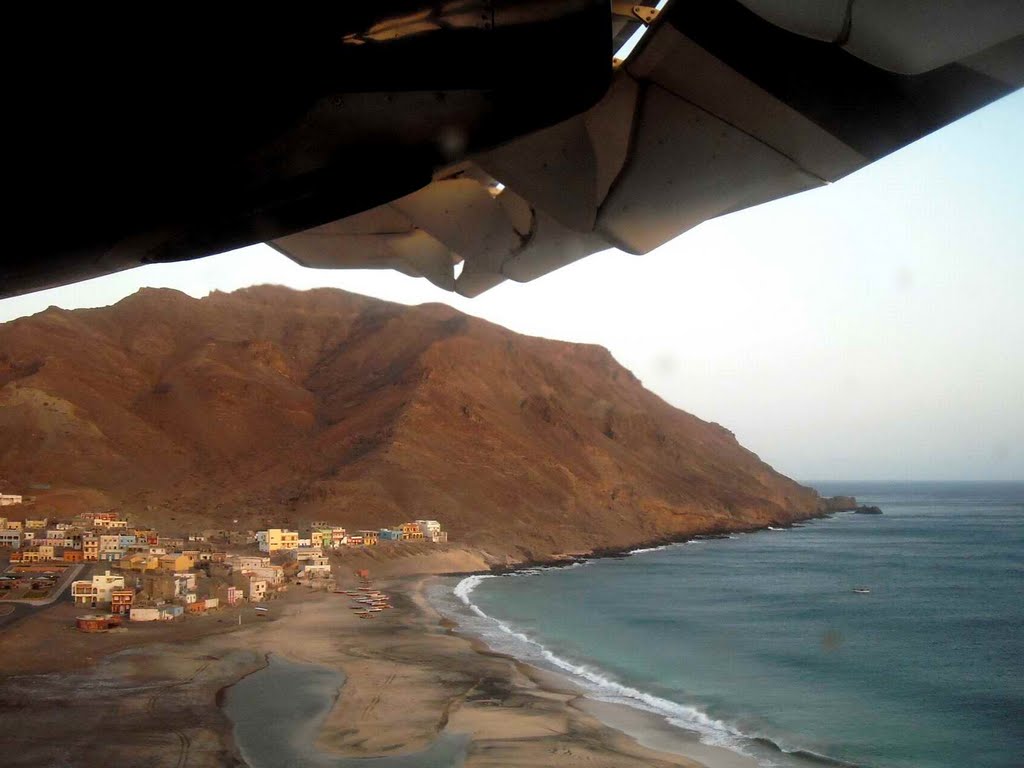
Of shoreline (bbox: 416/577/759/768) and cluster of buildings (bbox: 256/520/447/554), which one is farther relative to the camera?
cluster of buildings (bbox: 256/520/447/554)

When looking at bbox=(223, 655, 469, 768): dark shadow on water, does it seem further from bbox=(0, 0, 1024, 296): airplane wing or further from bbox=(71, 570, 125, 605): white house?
bbox=(0, 0, 1024, 296): airplane wing

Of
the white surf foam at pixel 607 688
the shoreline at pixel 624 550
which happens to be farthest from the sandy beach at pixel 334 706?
the shoreline at pixel 624 550

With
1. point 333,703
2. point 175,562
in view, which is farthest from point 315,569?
point 333,703

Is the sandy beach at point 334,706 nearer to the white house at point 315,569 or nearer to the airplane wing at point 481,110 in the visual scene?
the white house at point 315,569

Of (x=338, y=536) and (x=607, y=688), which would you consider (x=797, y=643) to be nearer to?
(x=607, y=688)

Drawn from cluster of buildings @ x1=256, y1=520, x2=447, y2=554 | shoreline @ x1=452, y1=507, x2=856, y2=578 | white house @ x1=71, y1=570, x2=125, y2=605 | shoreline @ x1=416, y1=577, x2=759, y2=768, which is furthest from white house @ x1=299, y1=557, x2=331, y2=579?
shoreline @ x1=416, y1=577, x2=759, y2=768
